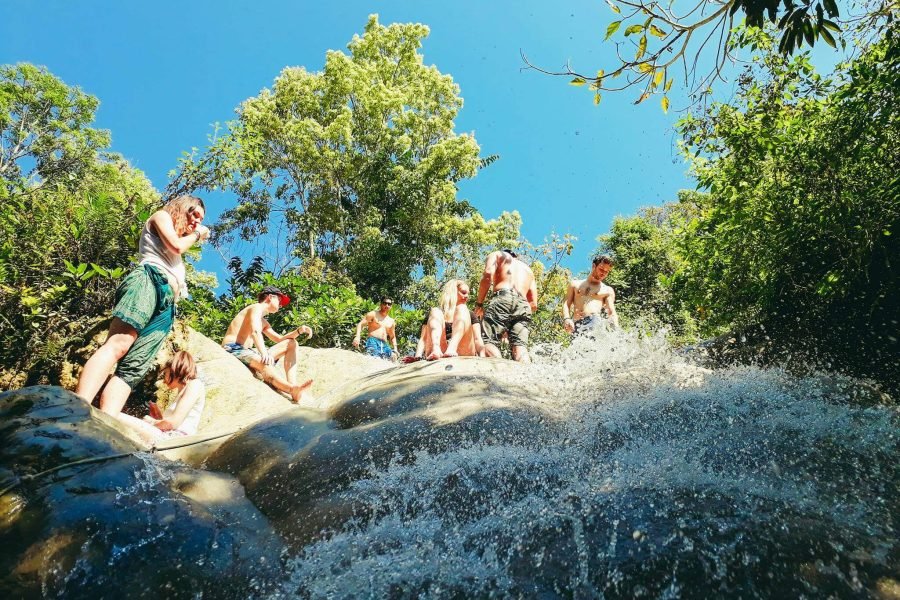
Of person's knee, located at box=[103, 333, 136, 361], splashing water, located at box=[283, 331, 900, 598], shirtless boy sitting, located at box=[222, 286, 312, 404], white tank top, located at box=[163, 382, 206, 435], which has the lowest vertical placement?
splashing water, located at box=[283, 331, 900, 598]

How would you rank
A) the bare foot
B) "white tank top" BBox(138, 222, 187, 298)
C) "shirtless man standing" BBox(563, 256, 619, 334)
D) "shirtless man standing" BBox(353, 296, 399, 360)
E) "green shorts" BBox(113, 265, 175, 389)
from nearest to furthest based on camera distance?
"green shorts" BBox(113, 265, 175, 389)
"white tank top" BBox(138, 222, 187, 298)
the bare foot
"shirtless man standing" BBox(563, 256, 619, 334)
"shirtless man standing" BBox(353, 296, 399, 360)

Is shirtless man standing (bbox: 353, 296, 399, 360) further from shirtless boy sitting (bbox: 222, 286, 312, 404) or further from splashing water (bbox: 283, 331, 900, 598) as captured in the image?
splashing water (bbox: 283, 331, 900, 598)

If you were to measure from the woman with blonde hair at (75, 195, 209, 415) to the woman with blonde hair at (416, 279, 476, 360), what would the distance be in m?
3.29

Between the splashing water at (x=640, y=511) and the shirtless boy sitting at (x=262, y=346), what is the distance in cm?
474

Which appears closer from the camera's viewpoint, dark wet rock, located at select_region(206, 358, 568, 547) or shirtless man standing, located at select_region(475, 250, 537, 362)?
dark wet rock, located at select_region(206, 358, 568, 547)

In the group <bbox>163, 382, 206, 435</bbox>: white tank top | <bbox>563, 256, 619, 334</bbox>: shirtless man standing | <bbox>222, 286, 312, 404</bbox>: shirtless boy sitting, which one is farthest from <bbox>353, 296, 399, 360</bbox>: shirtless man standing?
<bbox>163, 382, 206, 435</bbox>: white tank top

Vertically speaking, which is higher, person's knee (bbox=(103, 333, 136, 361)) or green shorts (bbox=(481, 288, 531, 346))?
green shorts (bbox=(481, 288, 531, 346))

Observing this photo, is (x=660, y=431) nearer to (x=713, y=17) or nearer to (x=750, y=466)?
(x=750, y=466)

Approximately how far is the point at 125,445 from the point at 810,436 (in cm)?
393

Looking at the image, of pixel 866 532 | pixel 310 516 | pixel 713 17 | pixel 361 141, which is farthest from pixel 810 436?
pixel 361 141

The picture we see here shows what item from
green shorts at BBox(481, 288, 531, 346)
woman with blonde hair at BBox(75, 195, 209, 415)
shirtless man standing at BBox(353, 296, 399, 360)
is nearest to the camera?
woman with blonde hair at BBox(75, 195, 209, 415)

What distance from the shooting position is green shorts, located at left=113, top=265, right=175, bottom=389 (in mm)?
3779

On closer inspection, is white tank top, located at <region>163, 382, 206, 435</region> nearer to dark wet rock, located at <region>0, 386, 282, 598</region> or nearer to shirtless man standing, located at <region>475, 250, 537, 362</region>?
dark wet rock, located at <region>0, 386, 282, 598</region>

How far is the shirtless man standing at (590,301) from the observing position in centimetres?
812
